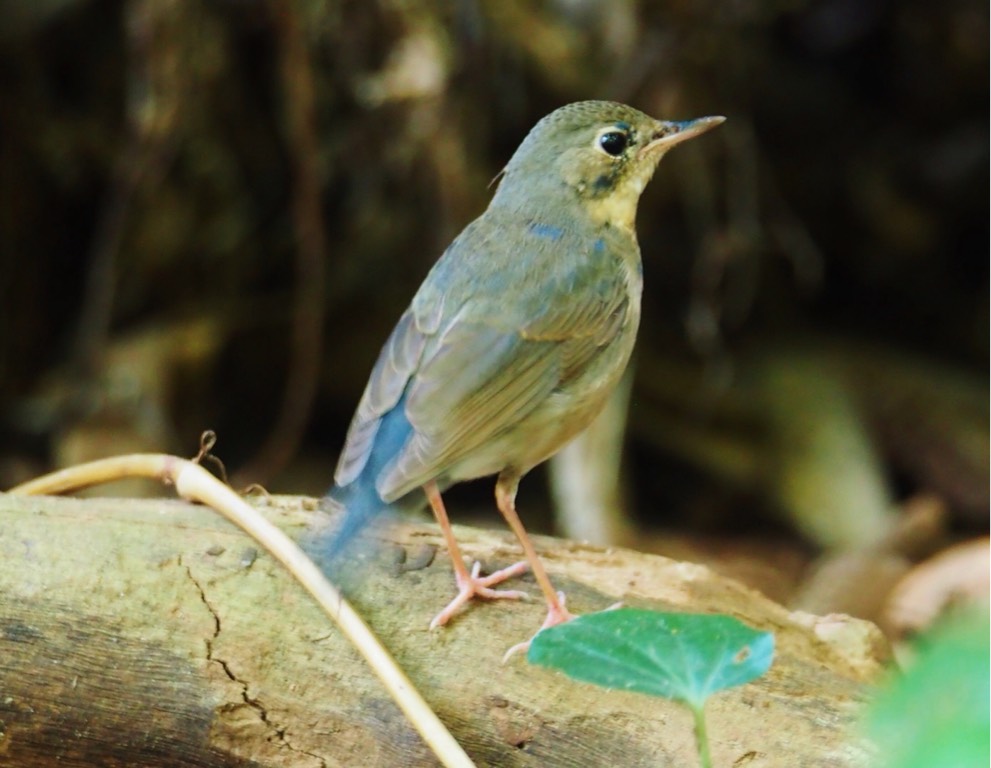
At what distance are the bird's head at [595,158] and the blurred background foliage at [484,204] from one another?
2.07 meters

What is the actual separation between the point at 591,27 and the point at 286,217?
1912mm

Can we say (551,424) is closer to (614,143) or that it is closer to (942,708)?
(614,143)

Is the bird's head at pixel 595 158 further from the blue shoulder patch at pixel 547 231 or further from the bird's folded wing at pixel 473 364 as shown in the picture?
the bird's folded wing at pixel 473 364

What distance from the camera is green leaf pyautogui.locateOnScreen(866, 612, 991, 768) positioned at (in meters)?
1.09

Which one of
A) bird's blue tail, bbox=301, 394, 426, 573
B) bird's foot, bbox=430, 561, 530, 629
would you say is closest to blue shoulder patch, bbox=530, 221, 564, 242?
bird's blue tail, bbox=301, 394, 426, 573

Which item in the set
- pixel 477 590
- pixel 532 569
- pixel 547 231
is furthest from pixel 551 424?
pixel 547 231

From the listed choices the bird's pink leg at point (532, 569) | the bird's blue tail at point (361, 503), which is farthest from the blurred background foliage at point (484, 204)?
the bird's blue tail at point (361, 503)

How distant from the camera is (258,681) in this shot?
97.2 inches

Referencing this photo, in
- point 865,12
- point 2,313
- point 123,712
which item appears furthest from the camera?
point 865,12

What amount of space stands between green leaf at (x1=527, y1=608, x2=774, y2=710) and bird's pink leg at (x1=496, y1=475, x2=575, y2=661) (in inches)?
28.7

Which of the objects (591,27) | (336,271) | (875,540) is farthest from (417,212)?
(875,540)

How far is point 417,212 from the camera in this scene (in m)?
6.23

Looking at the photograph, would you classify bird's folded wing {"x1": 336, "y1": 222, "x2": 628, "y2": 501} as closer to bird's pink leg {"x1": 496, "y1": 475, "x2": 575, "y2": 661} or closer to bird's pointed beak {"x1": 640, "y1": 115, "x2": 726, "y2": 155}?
bird's pink leg {"x1": 496, "y1": 475, "x2": 575, "y2": 661}

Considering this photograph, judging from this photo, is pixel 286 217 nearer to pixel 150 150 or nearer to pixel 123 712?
pixel 150 150
